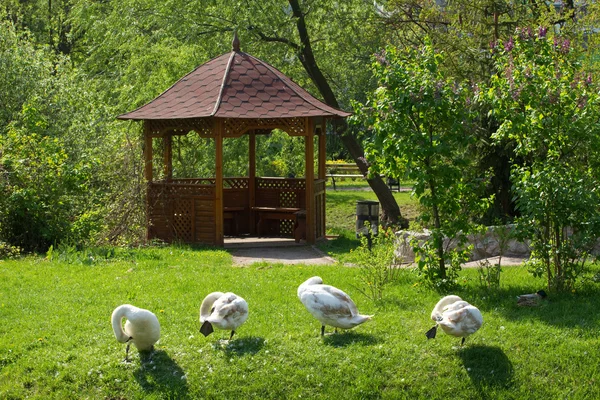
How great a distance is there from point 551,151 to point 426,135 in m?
1.53

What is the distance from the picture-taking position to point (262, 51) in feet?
64.8

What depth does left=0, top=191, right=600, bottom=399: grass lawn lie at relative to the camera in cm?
784

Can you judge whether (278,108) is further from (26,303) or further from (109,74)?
(109,74)

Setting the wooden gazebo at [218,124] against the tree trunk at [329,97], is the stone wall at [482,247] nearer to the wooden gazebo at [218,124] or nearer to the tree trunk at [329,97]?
the wooden gazebo at [218,124]

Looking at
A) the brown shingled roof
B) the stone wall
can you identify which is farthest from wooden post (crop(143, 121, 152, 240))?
the stone wall

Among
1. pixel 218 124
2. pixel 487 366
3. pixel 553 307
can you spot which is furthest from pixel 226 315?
pixel 218 124

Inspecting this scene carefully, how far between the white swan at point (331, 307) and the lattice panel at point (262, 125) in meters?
7.65

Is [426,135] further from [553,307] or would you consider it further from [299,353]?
[299,353]

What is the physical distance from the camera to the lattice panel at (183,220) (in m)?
15.9

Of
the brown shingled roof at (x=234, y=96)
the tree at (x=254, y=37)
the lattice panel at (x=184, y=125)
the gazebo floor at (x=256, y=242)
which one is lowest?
the gazebo floor at (x=256, y=242)

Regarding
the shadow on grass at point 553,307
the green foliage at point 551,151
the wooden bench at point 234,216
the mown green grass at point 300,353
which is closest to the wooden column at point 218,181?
the wooden bench at point 234,216

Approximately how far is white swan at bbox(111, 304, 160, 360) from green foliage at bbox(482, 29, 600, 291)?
15.0ft

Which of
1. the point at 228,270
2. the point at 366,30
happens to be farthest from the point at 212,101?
the point at 366,30

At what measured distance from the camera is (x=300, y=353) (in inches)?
326
